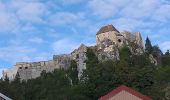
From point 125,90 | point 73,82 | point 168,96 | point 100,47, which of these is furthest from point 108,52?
point 125,90

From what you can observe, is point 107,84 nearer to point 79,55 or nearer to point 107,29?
point 79,55

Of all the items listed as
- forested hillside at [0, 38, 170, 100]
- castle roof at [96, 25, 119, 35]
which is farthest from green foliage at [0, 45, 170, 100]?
castle roof at [96, 25, 119, 35]

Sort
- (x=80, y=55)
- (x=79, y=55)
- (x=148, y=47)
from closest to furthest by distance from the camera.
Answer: (x=148, y=47)
(x=80, y=55)
(x=79, y=55)

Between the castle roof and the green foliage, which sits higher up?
the castle roof

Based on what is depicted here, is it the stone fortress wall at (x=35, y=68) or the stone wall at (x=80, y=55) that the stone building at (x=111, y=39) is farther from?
the stone fortress wall at (x=35, y=68)

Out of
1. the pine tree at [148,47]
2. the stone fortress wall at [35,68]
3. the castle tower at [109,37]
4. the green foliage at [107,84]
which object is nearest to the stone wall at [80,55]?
the stone fortress wall at [35,68]

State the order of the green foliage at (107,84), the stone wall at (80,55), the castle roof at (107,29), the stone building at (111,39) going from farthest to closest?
the castle roof at (107,29)
the stone building at (111,39)
the stone wall at (80,55)
the green foliage at (107,84)

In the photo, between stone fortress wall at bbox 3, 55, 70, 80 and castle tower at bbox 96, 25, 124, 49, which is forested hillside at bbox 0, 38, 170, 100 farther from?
stone fortress wall at bbox 3, 55, 70, 80

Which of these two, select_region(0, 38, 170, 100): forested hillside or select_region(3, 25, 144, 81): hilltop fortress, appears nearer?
select_region(0, 38, 170, 100): forested hillside

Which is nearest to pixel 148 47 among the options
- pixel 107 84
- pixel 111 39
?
pixel 111 39

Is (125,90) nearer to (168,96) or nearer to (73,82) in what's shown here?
(168,96)

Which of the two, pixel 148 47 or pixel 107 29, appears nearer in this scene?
pixel 148 47

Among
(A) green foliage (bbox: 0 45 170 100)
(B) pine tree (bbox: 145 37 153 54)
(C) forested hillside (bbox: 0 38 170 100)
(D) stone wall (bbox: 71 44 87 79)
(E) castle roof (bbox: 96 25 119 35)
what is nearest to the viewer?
(C) forested hillside (bbox: 0 38 170 100)

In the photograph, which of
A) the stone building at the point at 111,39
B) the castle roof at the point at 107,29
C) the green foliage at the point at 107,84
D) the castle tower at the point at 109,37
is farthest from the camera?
the castle roof at the point at 107,29
